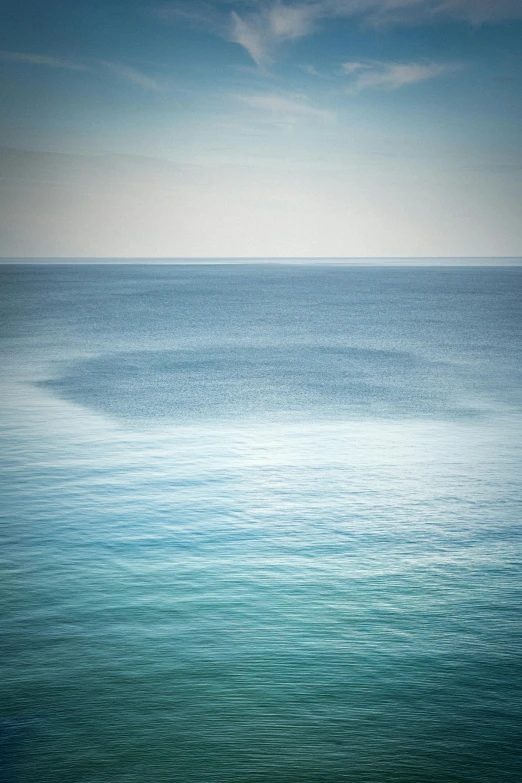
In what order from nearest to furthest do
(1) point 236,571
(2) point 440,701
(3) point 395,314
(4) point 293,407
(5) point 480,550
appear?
1. (2) point 440,701
2. (1) point 236,571
3. (5) point 480,550
4. (4) point 293,407
5. (3) point 395,314

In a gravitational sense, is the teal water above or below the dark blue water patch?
below

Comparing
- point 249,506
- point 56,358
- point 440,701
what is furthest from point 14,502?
point 56,358

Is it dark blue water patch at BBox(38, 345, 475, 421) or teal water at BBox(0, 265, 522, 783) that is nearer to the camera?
teal water at BBox(0, 265, 522, 783)

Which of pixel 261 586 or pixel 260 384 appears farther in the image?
pixel 260 384

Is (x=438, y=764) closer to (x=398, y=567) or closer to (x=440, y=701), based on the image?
(x=440, y=701)

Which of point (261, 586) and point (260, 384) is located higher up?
point (260, 384)
